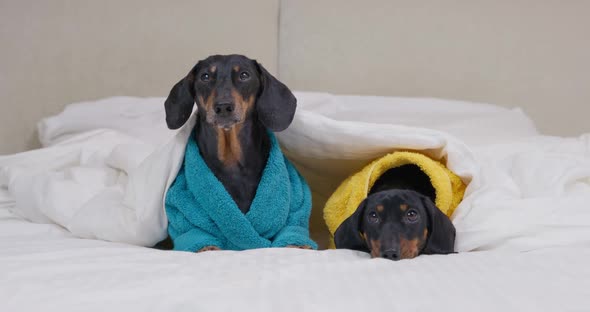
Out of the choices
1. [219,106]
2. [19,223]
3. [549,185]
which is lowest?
[19,223]

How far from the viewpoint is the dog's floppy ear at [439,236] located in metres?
1.41

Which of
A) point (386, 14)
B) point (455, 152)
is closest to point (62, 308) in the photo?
point (455, 152)

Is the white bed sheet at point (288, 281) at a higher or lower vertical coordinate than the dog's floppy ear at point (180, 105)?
lower

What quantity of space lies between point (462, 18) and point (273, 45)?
0.78 meters

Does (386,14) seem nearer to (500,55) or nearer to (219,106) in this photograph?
(500,55)

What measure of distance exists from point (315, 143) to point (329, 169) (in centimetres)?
17

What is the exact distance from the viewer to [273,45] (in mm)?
2783

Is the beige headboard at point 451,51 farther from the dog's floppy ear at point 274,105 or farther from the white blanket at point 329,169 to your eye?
the dog's floppy ear at point 274,105

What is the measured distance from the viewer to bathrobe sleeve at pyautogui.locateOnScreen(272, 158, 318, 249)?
5.14 feet

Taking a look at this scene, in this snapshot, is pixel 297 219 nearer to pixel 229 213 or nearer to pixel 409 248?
pixel 229 213

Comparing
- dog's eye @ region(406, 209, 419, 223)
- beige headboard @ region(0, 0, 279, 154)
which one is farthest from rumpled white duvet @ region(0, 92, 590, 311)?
beige headboard @ region(0, 0, 279, 154)

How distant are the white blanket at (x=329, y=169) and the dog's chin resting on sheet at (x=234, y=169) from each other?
0.22 ft

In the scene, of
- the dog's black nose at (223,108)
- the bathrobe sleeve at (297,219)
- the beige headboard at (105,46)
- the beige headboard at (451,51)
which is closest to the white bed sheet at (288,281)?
the bathrobe sleeve at (297,219)

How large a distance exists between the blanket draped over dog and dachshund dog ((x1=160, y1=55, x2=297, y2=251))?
39 millimetres
